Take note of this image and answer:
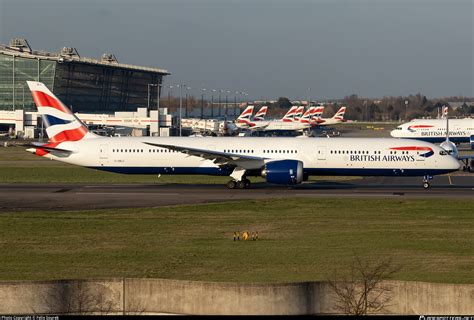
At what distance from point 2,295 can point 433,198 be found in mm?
30928

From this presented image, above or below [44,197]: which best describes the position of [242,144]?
above

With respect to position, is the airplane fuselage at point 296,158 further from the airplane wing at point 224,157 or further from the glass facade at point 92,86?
the glass facade at point 92,86

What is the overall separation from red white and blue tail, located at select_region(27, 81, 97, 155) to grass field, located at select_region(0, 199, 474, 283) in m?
13.7

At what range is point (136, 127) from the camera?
439 ft

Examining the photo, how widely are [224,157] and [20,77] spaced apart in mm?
130331

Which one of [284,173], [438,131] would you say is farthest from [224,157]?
[438,131]

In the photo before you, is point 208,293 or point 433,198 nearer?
point 208,293

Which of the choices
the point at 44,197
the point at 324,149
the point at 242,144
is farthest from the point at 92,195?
the point at 324,149

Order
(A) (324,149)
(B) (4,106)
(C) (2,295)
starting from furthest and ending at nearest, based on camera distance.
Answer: (B) (4,106)
(A) (324,149)
(C) (2,295)

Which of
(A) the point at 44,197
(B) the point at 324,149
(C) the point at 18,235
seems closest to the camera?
(C) the point at 18,235

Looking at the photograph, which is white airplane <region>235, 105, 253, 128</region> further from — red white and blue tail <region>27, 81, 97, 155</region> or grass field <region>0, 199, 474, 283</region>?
grass field <region>0, 199, 474, 283</region>

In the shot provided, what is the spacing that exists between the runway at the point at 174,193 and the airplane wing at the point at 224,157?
168 cm

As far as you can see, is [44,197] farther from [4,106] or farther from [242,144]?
[4,106]

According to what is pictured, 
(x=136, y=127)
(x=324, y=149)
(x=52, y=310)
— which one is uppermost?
(x=136, y=127)
